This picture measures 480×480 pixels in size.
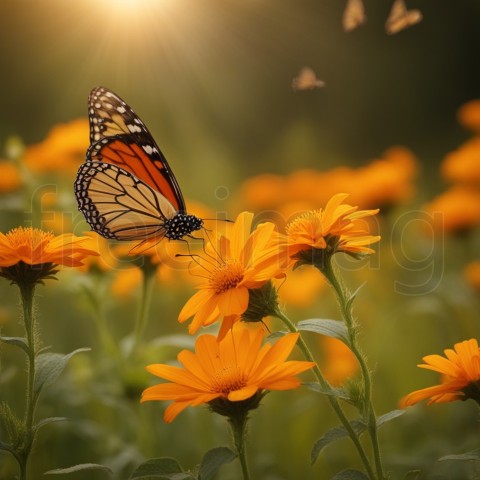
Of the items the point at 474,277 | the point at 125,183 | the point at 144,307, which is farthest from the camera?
the point at 474,277

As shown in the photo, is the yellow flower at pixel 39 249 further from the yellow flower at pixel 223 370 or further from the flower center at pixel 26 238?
the yellow flower at pixel 223 370

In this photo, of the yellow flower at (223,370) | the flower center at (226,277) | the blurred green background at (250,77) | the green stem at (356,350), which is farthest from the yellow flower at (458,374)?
the blurred green background at (250,77)

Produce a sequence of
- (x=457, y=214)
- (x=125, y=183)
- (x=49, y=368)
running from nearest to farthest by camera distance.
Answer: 1. (x=49, y=368)
2. (x=125, y=183)
3. (x=457, y=214)

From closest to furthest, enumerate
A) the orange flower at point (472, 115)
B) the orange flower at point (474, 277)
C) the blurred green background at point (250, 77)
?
the orange flower at point (474, 277)
the orange flower at point (472, 115)
the blurred green background at point (250, 77)

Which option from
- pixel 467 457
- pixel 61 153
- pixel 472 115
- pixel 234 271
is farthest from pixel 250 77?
pixel 467 457

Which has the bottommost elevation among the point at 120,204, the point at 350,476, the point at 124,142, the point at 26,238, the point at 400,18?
the point at 350,476

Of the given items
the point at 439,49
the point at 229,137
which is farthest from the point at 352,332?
the point at 439,49

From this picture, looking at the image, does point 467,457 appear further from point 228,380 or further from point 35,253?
point 35,253
